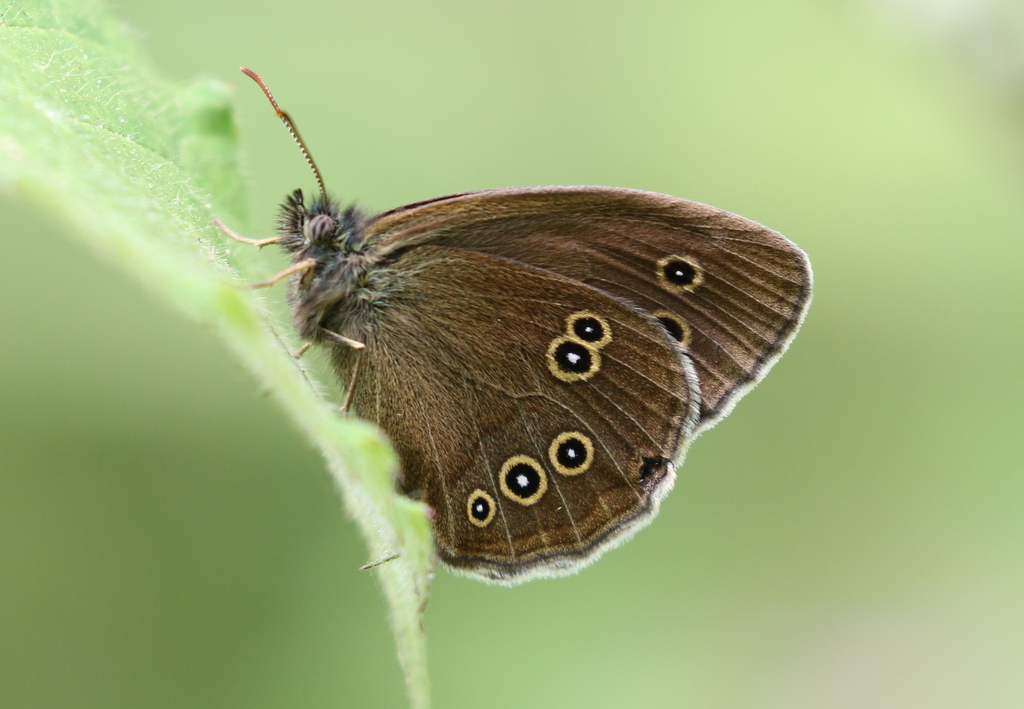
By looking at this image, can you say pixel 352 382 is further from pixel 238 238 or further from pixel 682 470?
pixel 682 470

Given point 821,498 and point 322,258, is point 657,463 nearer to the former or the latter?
point 322,258

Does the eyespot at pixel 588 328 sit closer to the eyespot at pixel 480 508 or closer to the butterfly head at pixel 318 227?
the eyespot at pixel 480 508

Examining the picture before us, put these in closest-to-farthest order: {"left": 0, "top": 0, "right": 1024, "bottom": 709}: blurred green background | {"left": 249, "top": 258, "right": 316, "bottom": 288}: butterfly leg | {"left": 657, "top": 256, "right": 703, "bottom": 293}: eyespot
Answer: {"left": 249, "top": 258, "right": 316, "bottom": 288}: butterfly leg → {"left": 657, "top": 256, "right": 703, "bottom": 293}: eyespot → {"left": 0, "top": 0, "right": 1024, "bottom": 709}: blurred green background

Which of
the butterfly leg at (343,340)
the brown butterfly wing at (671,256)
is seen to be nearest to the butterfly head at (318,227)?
A: the brown butterfly wing at (671,256)

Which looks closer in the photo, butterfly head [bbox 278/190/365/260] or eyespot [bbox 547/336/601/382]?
eyespot [bbox 547/336/601/382]

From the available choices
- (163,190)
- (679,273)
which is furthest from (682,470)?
(163,190)

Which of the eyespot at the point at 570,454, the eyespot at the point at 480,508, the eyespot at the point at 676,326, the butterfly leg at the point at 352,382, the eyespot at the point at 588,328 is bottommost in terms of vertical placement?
the eyespot at the point at 480,508

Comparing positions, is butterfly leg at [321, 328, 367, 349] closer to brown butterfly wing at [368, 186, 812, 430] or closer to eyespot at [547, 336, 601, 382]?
brown butterfly wing at [368, 186, 812, 430]

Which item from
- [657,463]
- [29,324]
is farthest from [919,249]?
[29,324]

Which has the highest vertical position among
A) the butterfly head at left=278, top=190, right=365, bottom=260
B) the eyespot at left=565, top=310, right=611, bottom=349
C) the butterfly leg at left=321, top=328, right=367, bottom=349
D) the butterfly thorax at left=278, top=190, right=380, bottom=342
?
the butterfly head at left=278, top=190, right=365, bottom=260

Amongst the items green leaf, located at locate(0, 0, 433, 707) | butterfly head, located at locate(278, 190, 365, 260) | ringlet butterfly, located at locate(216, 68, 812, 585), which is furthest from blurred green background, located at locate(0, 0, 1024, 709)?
ringlet butterfly, located at locate(216, 68, 812, 585)
